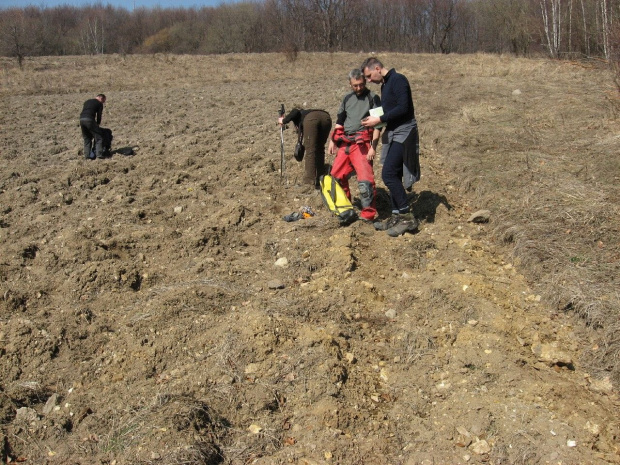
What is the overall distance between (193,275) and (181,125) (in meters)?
6.77

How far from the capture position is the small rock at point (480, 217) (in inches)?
235

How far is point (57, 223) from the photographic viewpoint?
21.0 feet

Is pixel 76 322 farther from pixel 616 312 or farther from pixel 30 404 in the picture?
pixel 616 312

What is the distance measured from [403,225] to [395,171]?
0.56m

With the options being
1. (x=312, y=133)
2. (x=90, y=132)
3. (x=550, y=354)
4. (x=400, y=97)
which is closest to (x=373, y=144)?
(x=400, y=97)

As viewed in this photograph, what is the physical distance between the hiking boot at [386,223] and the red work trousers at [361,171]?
0.14 m

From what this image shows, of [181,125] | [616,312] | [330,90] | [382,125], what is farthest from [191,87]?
[616,312]

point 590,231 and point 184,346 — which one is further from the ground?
point 590,231

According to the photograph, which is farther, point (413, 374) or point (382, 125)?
point (382, 125)

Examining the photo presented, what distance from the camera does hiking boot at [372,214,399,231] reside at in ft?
18.9

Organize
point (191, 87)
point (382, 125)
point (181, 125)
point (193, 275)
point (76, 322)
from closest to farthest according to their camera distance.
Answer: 1. point (76, 322)
2. point (193, 275)
3. point (382, 125)
4. point (181, 125)
5. point (191, 87)

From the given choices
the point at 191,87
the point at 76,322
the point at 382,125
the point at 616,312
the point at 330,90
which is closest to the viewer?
the point at 616,312

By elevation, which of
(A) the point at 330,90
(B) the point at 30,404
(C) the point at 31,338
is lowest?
(B) the point at 30,404

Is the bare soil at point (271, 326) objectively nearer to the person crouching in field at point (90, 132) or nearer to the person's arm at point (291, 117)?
the person crouching in field at point (90, 132)
